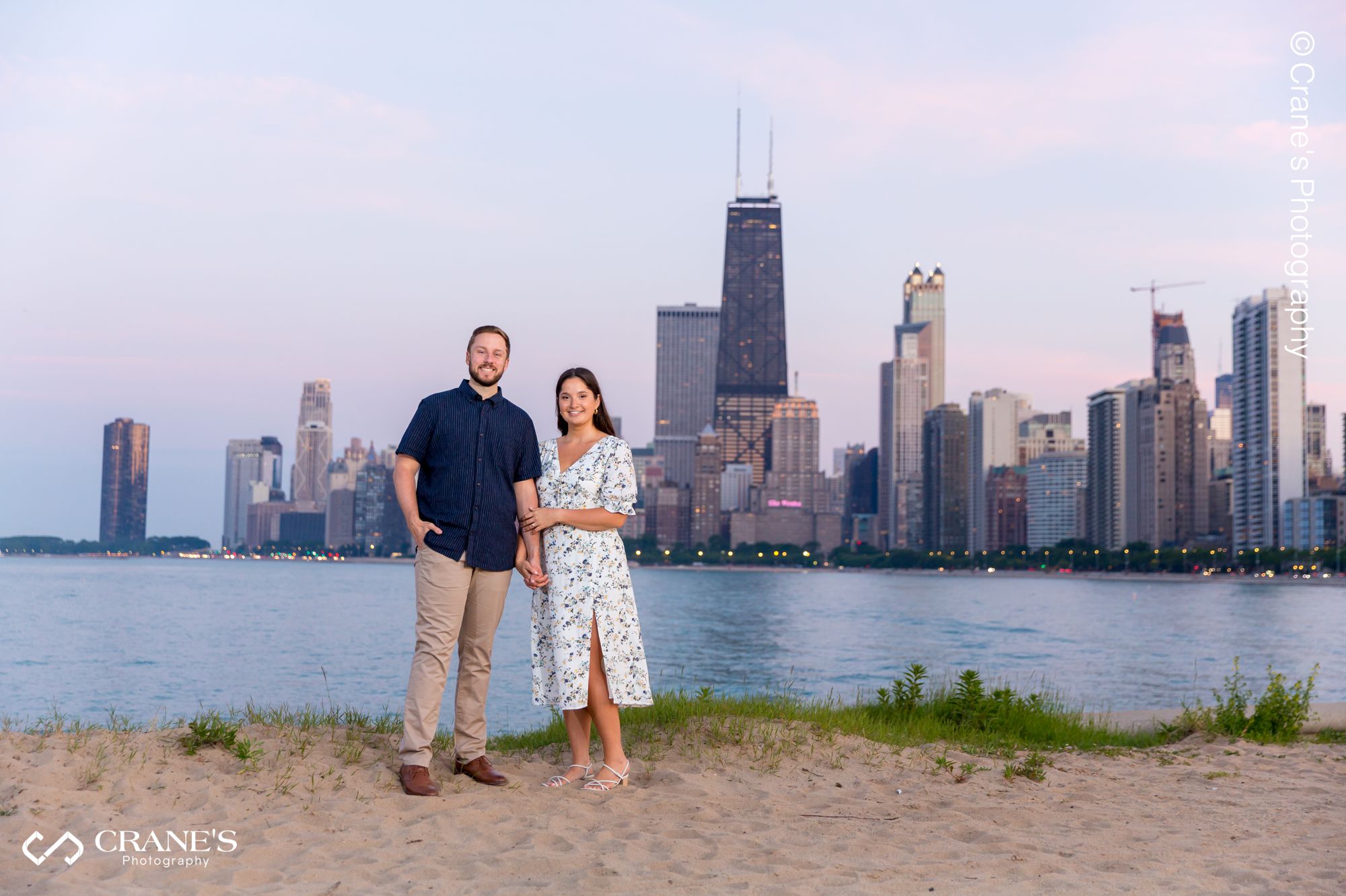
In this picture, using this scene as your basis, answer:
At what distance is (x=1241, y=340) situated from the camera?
18462 cm

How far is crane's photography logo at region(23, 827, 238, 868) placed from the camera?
15.9 feet

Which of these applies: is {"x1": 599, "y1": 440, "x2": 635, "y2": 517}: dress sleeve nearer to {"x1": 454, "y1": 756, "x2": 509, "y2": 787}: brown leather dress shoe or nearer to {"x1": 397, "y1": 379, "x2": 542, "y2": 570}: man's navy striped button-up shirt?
{"x1": 397, "y1": 379, "x2": 542, "y2": 570}: man's navy striped button-up shirt

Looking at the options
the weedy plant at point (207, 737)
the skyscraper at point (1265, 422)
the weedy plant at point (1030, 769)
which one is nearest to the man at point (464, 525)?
the weedy plant at point (207, 737)

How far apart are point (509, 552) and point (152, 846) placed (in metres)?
2.29

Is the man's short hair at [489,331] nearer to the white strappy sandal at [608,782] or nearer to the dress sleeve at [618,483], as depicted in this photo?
the dress sleeve at [618,483]

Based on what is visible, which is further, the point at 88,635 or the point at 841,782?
the point at 88,635

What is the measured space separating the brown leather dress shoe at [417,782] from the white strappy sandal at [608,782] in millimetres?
890

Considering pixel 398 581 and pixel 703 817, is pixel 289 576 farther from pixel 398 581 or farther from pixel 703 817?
pixel 703 817

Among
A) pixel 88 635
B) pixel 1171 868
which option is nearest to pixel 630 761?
pixel 1171 868

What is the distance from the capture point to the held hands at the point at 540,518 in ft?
20.9

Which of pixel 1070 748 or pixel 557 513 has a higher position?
pixel 557 513

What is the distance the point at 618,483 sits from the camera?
255 inches

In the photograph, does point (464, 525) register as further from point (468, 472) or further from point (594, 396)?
point (594, 396)

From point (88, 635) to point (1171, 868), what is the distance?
147 feet
